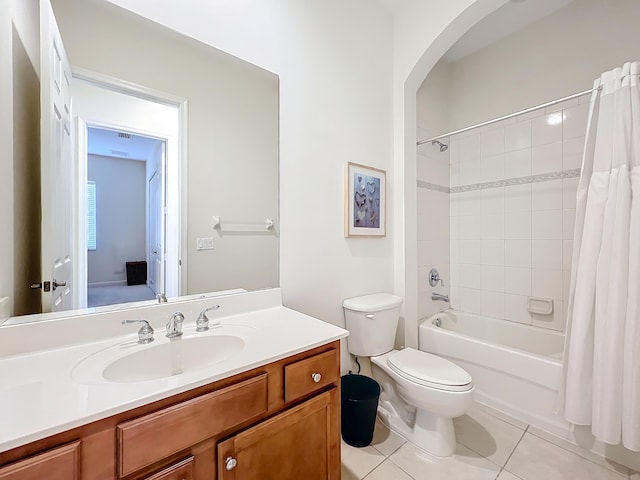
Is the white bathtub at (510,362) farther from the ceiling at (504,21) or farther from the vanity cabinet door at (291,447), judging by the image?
the ceiling at (504,21)

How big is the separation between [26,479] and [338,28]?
224 cm

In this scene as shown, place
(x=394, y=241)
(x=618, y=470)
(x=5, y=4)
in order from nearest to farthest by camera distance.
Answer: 1. (x=5, y=4)
2. (x=618, y=470)
3. (x=394, y=241)

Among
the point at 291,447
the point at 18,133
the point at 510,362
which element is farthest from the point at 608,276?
the point at 18,133

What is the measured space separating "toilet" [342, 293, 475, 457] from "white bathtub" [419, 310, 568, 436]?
1.62 feet

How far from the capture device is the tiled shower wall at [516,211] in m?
2.12

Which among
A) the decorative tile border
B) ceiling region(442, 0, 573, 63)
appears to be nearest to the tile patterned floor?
the decorative tile border

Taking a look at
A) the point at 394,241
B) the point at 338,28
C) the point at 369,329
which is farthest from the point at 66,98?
the point at 394,241

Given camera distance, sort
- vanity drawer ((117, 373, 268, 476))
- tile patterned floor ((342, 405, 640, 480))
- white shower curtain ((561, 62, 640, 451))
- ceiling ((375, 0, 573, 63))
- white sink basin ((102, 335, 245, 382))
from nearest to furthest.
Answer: vanity drawer ((117, 373, 268, 476))
white sink basin ((102, 335, 245, 382))
white shower curtain ((561, 62, 640, 451))
tile patterned floor ((342, 405, 640, 480))
ceiling ((375, 0, 573, 63))

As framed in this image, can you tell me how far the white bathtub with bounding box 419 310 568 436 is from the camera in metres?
1.70

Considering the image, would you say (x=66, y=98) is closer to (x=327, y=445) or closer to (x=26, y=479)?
(x=26, y=479)

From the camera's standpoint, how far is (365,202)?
190cm

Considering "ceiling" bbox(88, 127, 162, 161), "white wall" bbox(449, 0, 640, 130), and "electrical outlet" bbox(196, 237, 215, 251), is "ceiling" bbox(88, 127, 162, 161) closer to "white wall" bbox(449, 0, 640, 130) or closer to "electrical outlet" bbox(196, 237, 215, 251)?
"electrical outlet" bbox(196, 237, 215, 251)

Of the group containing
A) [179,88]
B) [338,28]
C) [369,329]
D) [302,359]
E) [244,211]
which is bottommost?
[369,329]

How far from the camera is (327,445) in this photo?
107 centimetres
